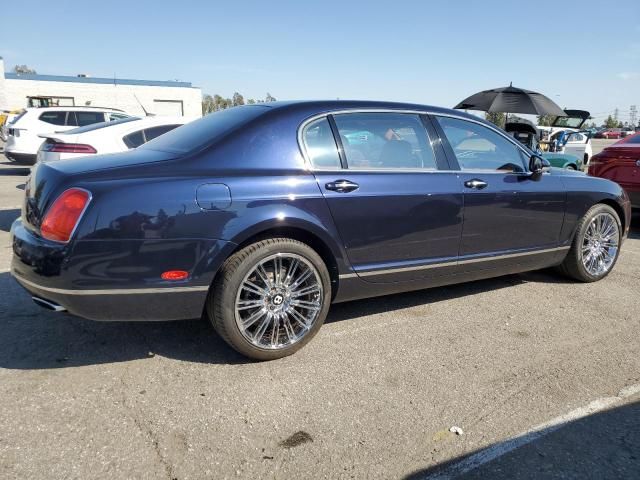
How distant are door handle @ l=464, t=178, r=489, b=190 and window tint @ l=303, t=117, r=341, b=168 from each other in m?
1.13

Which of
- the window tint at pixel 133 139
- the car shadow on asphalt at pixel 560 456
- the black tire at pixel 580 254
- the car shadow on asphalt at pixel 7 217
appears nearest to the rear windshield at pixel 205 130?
the car shadow on asphalt at pixel 560 456

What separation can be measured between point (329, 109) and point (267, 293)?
1.33 meters


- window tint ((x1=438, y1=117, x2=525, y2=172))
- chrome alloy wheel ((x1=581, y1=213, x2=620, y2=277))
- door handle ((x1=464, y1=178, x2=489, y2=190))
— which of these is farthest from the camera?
chrome alloy wheel ((x1=581, y1=213, x2=620, y2=277))

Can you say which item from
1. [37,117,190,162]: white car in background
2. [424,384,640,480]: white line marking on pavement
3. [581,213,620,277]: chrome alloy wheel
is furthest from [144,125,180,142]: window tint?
[424,384,640,480]: white line marking on pavement

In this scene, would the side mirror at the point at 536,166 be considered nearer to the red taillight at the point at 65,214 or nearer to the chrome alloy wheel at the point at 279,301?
the chrome alloy wheel at the point at 279,301

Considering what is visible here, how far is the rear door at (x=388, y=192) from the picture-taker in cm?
329

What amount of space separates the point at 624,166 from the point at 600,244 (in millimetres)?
2938

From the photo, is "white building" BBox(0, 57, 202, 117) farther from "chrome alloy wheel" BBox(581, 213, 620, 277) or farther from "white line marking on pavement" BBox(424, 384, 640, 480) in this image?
"white line marking on pavement" BBox(424, 384, 640, 480)

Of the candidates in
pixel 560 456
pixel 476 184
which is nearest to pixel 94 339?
pixel 560 456

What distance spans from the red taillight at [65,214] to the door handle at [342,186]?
4.65ft

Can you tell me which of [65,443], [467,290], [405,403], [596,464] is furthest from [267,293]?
[467,290]

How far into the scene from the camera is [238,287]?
294 cm

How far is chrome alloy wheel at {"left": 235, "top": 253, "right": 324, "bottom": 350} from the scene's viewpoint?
9.93 ft

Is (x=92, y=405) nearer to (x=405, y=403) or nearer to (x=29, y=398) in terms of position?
(x=29, y=398)
